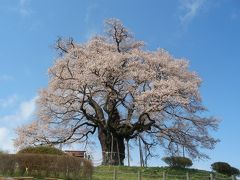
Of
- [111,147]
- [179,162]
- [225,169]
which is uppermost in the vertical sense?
[111,147]

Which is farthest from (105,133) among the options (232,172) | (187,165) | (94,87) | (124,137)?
(232,172)

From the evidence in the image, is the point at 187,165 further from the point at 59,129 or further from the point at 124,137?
the point at 59,129

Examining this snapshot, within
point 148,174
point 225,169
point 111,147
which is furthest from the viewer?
point 225,169

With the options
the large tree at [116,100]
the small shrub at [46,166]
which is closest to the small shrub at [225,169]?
the large tree at [116,100]

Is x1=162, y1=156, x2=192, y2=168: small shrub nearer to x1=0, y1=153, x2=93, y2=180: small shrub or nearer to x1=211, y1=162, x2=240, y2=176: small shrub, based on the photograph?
x1=211, y1=162, x2=240, y2=176: small shrub

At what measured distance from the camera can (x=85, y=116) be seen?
40.9 metres

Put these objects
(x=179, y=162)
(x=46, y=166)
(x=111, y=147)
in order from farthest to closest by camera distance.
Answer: (x=111, y=147) → (x=179, y=162) → (x=46, y=166)

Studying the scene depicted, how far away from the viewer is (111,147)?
1545 inches

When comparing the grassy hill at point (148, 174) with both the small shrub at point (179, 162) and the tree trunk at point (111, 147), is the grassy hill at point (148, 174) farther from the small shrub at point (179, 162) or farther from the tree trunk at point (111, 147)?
the tree trunk at point (111, 147)

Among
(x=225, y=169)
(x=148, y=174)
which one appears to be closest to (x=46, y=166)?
(x=148, y=174)

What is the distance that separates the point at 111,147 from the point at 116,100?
4.15m

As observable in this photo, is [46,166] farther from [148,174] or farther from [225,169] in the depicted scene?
[225,169]

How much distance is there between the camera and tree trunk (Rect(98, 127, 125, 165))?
3859 cm

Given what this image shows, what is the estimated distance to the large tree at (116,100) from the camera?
38.8 meters
